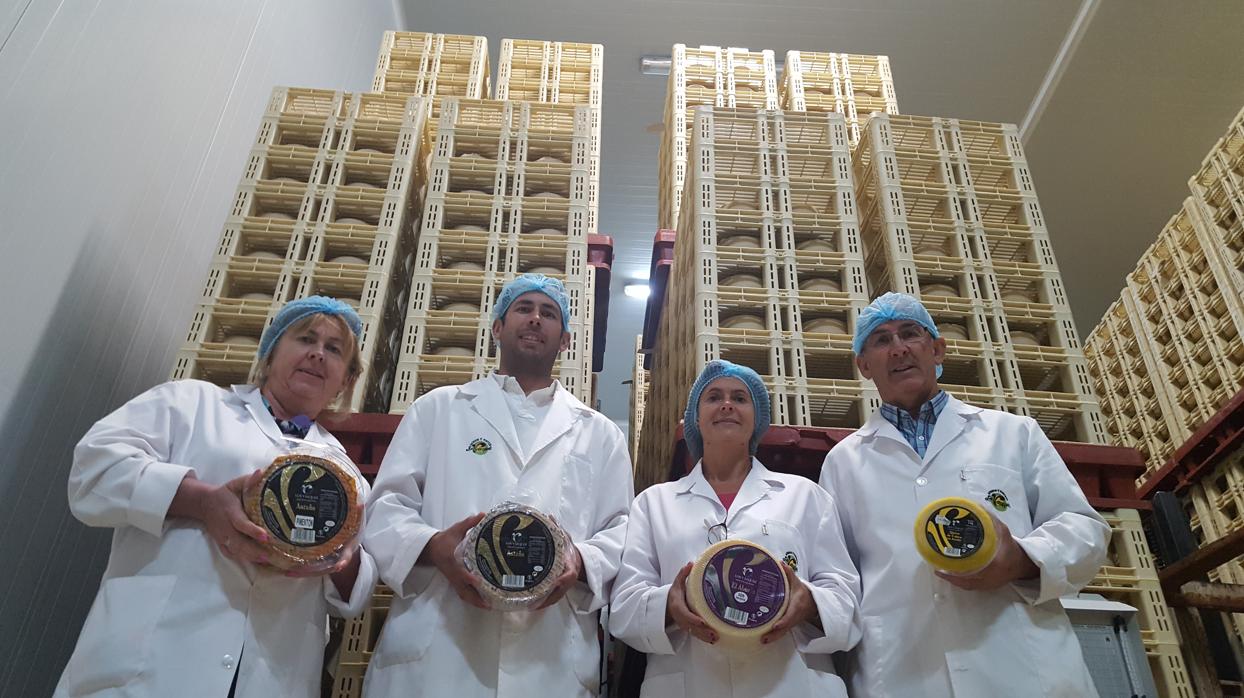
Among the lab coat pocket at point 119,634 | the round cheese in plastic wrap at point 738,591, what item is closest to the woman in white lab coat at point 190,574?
the lab coat pocket at point 119,634

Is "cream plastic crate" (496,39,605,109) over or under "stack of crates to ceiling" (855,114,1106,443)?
over

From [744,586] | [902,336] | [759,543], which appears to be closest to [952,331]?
[902,336]

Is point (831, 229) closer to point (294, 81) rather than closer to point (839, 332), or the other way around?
point (839, 332)

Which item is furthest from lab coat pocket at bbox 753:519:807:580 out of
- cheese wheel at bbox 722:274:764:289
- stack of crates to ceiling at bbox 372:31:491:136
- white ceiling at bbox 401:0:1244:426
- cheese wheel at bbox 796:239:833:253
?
white ceiling at bbox 401:0:1244:426

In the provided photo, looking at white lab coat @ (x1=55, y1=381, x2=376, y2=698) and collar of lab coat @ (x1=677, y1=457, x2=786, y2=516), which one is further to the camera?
collar of lab coat @ (x1=677, y1=457, x2=786, y2=516)

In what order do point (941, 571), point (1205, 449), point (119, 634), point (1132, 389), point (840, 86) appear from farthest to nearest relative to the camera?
point (840, 86) → point (1132, 389) → point (1205, 449) → point (941, 571) → point (119, 634)

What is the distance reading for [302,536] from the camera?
2719mm

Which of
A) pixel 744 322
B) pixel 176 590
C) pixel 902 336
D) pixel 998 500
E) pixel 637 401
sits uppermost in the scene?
pixel 637 401

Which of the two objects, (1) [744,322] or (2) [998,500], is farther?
(1) [744,322]

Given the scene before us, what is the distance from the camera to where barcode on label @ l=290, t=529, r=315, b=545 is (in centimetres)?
271

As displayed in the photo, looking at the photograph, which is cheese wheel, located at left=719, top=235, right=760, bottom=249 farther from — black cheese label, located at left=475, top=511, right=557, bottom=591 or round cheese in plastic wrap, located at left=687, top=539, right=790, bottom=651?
black cheese label, located at left=475, top=511, right=557, bottom=591

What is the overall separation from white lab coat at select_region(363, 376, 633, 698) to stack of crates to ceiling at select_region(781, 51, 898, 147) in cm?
522

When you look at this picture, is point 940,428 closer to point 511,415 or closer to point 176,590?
point 511,415

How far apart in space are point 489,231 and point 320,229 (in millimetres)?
1011
